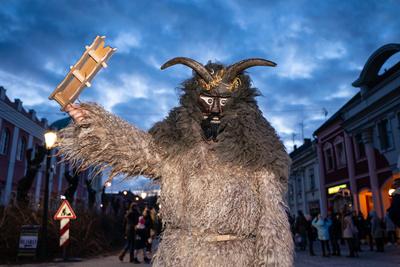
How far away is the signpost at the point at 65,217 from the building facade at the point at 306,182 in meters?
20.7

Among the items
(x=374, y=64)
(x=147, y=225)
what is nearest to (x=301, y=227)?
(x=147, y=225)

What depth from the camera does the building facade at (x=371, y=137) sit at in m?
17.7

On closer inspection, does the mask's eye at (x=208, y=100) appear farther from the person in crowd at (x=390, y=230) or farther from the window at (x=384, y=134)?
the window at (x=384, y=134)

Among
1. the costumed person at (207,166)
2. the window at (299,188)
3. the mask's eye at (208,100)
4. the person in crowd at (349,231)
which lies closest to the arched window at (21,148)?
the person in crowd at (349,231)

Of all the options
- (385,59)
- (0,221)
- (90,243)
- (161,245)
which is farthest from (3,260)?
(385,59)

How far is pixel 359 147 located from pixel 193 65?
70.0 feet

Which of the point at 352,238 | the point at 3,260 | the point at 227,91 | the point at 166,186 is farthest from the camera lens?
the point at 352,238

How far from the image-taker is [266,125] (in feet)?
8.31

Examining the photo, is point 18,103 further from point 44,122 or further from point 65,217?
point 65,217

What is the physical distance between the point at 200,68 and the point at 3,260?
36.1 ft

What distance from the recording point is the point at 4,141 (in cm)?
2153

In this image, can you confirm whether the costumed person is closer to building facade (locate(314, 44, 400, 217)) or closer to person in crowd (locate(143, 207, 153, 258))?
person in crowd (locate(143, 207, 153, 258))

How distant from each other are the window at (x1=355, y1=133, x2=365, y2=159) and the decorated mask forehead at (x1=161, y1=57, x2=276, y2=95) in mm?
20772

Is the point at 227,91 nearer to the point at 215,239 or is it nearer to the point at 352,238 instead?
the point at 215,239
